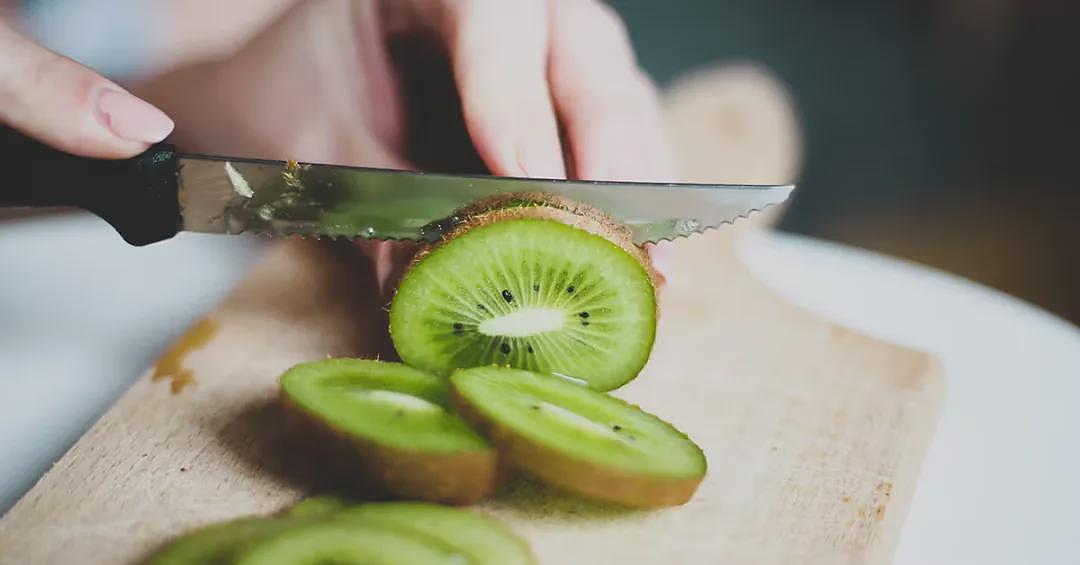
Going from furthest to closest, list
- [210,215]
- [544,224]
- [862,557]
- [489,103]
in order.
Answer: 1. [489,103]
2. [210,215]
3. [544,224]
4. [862,557]

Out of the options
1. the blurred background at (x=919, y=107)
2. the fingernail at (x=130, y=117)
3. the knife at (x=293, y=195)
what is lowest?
the blurred background at (x=919, y=107)

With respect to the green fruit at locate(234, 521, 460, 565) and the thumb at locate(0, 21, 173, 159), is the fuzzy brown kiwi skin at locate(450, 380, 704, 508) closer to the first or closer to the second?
the green fruit at locate(234, 521, 460, 565)

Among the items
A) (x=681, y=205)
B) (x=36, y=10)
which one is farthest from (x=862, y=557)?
(x=36, y=10)

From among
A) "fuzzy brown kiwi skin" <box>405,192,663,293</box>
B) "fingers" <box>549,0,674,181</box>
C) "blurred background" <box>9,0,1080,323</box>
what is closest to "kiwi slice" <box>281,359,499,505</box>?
"fuzzy brown kiwi skin" <box>405,192,663,293</box>

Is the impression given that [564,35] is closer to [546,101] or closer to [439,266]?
[546,101]

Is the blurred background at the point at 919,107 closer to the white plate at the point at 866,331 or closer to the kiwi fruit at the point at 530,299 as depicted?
the white plate at the point at 866,331

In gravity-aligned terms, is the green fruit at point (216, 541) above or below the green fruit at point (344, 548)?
below

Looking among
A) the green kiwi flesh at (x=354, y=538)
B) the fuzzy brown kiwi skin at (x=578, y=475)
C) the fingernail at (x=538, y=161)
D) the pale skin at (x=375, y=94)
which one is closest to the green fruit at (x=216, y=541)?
the green kiwi flesh at (x=354, y=538)
